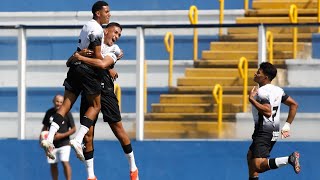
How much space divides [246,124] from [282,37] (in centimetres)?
134

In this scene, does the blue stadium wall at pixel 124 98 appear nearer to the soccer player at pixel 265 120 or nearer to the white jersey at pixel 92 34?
the soccer player at pixel 265 120

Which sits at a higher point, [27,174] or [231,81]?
[231,81]

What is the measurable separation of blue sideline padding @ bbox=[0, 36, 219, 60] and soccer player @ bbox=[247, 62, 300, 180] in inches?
91.1

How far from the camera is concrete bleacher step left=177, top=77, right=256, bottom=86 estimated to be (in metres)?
19.7

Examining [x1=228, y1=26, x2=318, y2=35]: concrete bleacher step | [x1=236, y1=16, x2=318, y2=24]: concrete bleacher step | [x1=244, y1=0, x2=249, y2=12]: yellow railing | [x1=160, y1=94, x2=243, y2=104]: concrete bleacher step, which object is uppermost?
[x1=244, y1=0, x2=249, y2=12]: yellow railing

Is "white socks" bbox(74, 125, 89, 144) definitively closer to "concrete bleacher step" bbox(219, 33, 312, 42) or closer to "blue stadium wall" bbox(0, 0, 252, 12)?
"concrete bleacher step" bbox(219, 33, 312, 42)

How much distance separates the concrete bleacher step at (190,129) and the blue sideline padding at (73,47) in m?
0.95

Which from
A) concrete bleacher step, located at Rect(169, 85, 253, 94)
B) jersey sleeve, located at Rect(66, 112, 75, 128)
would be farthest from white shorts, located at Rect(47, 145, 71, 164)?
concrete bleacher step, located at Rect(169, 85, 253, 94)

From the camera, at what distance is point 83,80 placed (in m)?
16.6

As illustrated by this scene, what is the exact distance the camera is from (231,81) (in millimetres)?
19781

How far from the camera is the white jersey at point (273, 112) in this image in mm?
17453

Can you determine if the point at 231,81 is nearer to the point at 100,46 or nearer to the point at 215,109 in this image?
the point at 215,109

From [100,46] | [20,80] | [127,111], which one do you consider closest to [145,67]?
[127,111]

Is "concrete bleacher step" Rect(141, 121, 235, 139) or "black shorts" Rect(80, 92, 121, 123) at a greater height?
"black shorts" Rect(80, 92, 121, 123)
